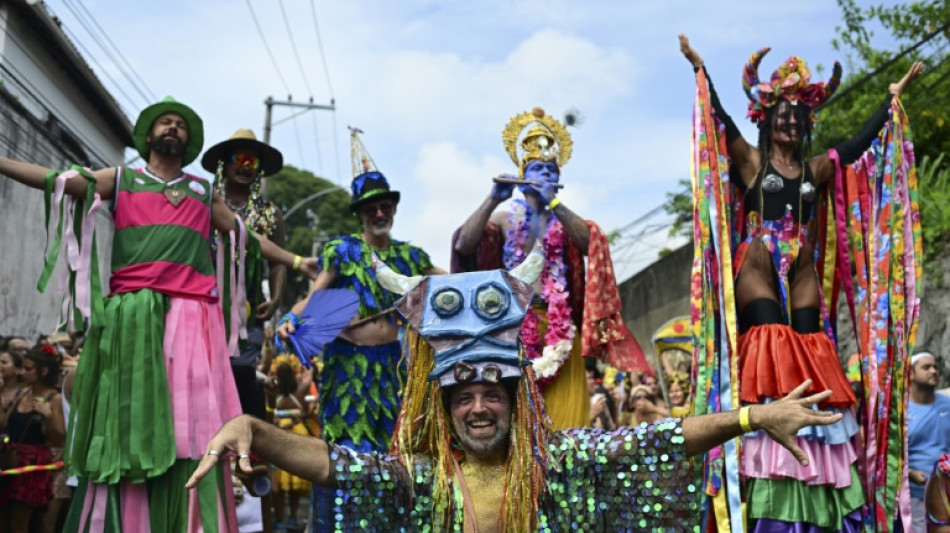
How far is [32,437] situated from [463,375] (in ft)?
17.6

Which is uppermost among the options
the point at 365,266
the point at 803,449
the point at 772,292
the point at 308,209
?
the point at 308,209

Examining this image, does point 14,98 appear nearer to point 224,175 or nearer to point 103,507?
point 224,175

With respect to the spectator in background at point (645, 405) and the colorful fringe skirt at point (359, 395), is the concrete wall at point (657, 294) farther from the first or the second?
the colorful fringe skirt at point (359, 395)

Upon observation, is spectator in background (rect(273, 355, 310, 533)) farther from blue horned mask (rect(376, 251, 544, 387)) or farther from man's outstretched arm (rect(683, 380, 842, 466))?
man's outstretched arm (rect(683, 380, 842, 466))

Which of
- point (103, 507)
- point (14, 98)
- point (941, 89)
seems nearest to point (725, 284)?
point (103, 507)

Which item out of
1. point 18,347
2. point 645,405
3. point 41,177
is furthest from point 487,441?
point 18,347

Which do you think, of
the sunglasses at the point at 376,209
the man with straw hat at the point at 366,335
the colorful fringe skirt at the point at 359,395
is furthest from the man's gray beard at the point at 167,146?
the colorful fringe skirt at the point at 359,395

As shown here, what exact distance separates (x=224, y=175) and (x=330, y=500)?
380 cm

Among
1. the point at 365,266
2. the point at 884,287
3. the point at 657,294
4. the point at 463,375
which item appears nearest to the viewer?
the point at 463,375

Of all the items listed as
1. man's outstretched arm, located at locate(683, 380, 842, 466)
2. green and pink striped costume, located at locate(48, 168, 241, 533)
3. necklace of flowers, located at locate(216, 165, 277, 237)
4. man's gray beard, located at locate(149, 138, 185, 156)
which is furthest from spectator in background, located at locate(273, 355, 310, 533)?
man's outstretched arm, located at locate(683, 380, 842, 466)

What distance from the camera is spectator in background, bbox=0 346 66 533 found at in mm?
7398

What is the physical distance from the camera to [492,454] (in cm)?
333

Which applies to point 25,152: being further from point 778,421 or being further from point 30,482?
point 778,421

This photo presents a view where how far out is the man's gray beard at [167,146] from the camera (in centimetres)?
510
